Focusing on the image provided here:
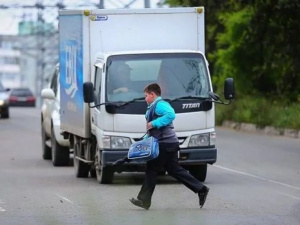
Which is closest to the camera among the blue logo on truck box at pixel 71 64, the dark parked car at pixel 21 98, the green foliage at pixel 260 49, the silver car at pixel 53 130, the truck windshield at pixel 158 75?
the truck windshield at pixel 158 75

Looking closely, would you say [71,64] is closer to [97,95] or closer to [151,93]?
[97,95]

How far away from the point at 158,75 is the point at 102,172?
183cm

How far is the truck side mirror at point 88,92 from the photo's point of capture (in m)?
16.7

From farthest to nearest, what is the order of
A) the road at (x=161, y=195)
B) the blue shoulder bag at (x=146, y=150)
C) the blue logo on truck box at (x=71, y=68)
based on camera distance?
the blue logo on truck box at (x=71, y=68), the blue shoulder bag at (x=146, y=150), the road at (x=161, y=195)

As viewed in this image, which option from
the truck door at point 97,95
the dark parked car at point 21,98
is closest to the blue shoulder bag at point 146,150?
the truck door at point 97,95

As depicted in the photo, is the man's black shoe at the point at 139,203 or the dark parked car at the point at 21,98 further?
the dark parked car at the point at 21,98

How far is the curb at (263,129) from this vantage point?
3114 centimetres

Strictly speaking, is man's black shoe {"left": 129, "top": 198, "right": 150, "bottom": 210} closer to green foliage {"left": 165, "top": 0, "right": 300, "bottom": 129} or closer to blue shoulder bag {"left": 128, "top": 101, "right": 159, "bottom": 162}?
blue shoulder bag {"left": 128, "top": 101, "right": 159, "bottom": 162}

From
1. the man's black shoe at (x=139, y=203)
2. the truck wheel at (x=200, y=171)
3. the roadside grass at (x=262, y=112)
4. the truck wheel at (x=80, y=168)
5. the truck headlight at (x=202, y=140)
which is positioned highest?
the truck headlight at (x=202, y=140)

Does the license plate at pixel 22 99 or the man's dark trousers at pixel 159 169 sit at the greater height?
the man's dark trousers at pixel 159 169

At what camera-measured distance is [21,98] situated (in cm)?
7612

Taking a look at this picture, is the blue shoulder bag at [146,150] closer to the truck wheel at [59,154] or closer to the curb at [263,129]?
the truck wheel at [59,154]

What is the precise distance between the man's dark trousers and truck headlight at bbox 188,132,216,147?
9.62 feet

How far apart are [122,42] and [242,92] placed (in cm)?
2238
